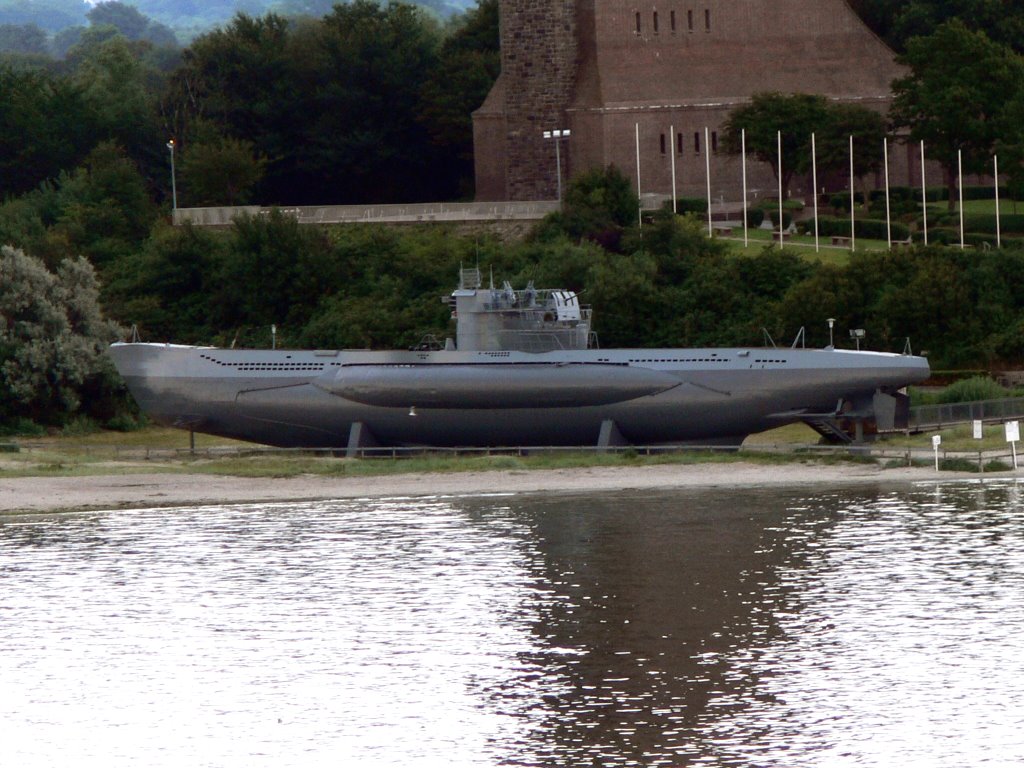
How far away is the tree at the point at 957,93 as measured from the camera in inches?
3327

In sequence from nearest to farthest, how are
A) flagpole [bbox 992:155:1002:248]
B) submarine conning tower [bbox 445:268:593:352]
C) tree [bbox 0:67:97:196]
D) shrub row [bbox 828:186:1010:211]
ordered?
submarine conning tower [bbox 445:268:593:352] → flagpole [bbox 992:155:1002:248] → shrub row [bbox 828:186:1010:211] → tree [bbox 0:67:97:196]

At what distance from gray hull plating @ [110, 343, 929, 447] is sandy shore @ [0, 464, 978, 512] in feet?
8.60

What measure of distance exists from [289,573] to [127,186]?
5763 cm

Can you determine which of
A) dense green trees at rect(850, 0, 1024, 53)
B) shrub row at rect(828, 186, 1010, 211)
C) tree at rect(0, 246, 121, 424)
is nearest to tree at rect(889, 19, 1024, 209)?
shrub row at rect(828, 186, 1010, 211)

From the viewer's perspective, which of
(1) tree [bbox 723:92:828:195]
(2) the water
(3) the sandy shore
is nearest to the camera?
(2) the water

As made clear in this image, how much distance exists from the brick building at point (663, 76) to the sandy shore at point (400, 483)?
42123 millimetres

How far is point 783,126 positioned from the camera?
88.1m

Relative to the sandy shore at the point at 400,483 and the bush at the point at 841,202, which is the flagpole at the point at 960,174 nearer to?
the bush at the point at 841,202

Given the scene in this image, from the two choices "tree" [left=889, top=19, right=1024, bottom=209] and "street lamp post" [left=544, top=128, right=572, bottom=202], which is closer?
"tree" [left=889, top=19, right=1024, bottom=209]

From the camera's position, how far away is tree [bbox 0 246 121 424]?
6744 centimetres

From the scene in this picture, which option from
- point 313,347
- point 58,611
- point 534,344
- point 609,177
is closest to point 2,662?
point 58,611

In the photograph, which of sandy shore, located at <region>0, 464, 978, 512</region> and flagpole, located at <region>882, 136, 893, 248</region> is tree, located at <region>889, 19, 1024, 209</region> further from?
sandy shore, located at <region>0, 464, 978, 512</region>

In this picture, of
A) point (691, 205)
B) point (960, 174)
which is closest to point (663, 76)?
point (691, 205)

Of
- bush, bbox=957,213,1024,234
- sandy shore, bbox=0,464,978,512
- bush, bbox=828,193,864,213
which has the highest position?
bush, bbox=828,193,864,213
